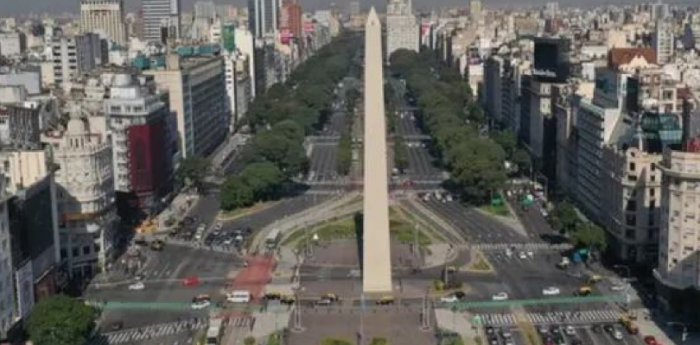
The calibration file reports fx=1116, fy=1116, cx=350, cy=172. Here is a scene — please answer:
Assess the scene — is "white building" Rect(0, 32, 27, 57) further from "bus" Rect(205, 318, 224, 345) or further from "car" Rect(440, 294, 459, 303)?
"bus" Rect(205, 318, 224, 345)

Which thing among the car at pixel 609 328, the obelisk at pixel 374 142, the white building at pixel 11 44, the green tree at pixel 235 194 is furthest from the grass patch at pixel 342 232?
the white building at pixel 11 44

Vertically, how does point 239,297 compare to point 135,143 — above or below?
below

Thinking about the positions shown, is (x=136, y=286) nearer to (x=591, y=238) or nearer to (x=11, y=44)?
(x=591, y=238)

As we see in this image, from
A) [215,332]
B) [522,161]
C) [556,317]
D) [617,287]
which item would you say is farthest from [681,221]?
[522,161]

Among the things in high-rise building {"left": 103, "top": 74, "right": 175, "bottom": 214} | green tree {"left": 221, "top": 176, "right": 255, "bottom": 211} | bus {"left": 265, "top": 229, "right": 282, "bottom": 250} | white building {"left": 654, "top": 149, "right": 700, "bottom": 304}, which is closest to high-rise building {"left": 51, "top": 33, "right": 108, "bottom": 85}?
high-rise building {"left": 103, "top": 74, "right": 175, "bottom": 214}

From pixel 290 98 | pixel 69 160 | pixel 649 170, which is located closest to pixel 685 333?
pixel 649 170

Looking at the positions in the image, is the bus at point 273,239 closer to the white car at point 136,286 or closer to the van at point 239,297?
the white car at point 136,286
